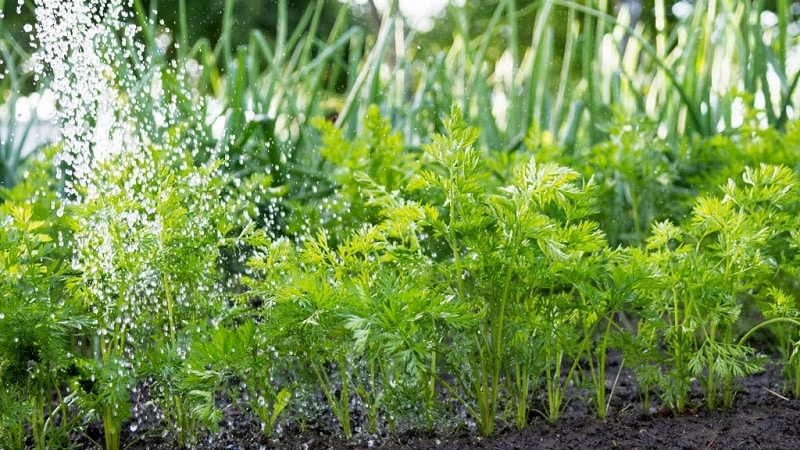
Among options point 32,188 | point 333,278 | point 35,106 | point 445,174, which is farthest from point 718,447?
point 35,106

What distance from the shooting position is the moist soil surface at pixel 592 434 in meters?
1.79

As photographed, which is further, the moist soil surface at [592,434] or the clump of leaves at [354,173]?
the clump of leaves at [354,173]

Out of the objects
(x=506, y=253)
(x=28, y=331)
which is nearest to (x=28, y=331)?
(x=28, y=331)

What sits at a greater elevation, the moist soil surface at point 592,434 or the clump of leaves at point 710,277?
the clump of leaves at point 710,277

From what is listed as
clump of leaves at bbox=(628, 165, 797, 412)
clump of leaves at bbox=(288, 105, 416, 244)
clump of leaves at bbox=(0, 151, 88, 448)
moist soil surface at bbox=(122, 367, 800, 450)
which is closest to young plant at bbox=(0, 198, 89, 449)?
clump of leaves at bbox=(0, 151, 88, 448)

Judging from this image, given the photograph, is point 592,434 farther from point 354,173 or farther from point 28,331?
point 28,331

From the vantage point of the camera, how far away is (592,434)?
1.86 meters

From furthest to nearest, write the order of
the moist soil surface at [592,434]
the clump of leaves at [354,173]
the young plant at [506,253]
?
the clump of leaves at [354,173]
the moist soil surface at [592,434]
the young plant at [506,253]

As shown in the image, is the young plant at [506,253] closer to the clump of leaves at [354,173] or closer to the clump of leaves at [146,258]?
the clump of leaves at [146,258]

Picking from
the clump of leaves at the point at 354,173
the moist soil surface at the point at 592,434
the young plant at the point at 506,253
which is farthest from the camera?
the clump of leaves at the point at 354,173

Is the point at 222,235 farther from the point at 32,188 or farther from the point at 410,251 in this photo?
the point at 32,188

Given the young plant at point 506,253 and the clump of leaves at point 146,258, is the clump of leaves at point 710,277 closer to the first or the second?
the young plant at point 506,253

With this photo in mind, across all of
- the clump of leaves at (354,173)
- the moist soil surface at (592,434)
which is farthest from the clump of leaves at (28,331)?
the clump of leaves at (354,173)

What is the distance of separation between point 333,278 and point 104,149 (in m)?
0.92
